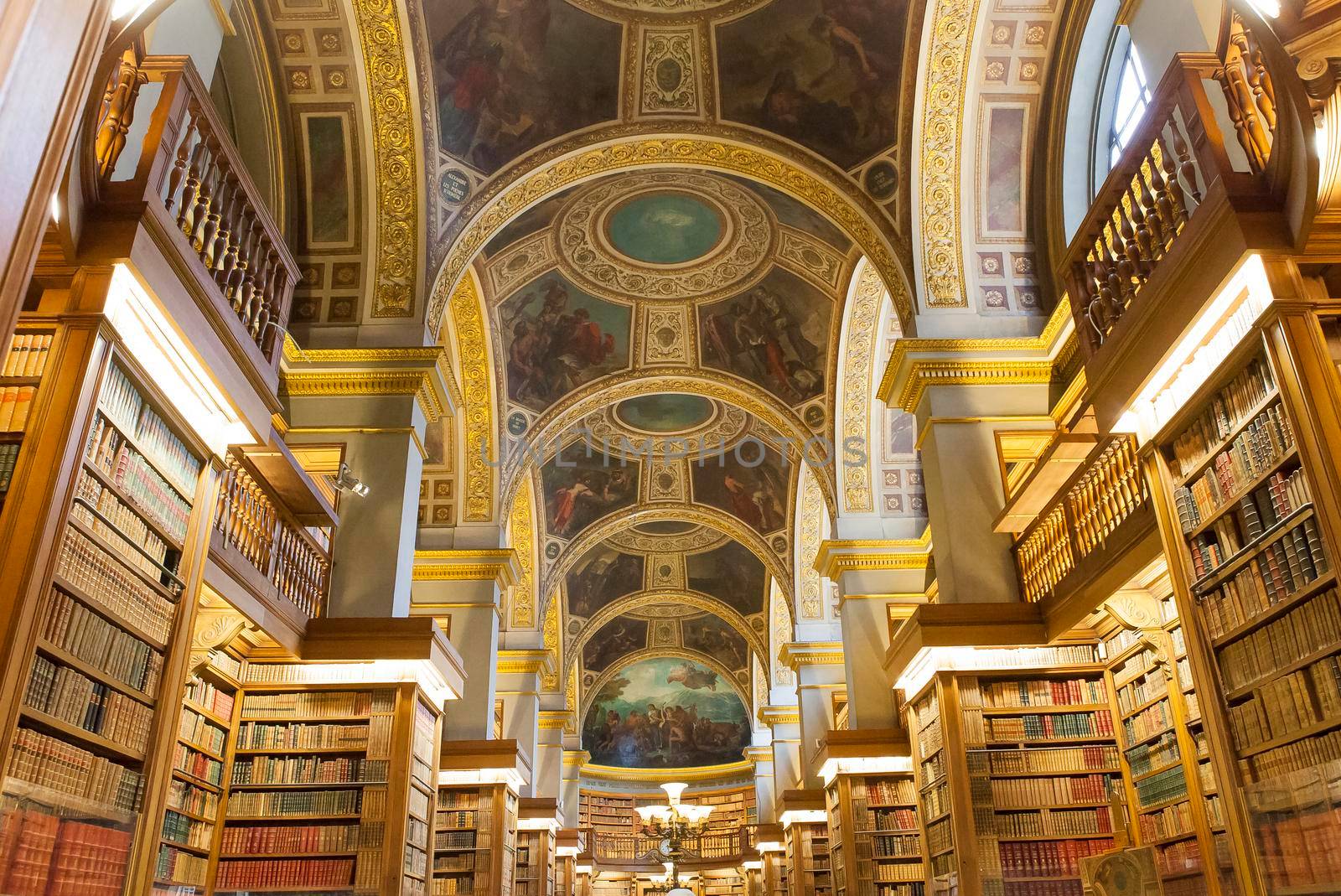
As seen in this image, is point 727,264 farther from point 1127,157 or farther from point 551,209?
point 1127,157

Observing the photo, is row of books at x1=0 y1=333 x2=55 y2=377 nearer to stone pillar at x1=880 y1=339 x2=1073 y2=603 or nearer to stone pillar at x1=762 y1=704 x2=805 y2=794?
stone pillar at x1=880 y1=339 x2=1073 y2=603

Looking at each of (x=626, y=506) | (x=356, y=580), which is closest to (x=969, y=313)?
(x=356, y=580)

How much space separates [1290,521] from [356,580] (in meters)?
7.54

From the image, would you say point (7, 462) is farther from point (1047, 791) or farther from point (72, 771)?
point (1047, 791)

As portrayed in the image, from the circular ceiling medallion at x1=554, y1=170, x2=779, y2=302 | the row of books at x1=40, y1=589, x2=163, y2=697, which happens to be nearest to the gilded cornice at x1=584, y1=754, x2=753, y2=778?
the circular ceiling medallion at x1=554, y1=170, x2=779, y2=302

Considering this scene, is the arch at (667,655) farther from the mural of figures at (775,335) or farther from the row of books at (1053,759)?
the row of books at (1053,759)

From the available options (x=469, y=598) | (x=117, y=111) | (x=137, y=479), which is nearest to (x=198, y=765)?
(x=137, y=479)

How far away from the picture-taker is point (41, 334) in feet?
15.7

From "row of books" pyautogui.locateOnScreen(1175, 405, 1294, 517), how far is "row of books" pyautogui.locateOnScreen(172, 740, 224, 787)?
22.7 feet

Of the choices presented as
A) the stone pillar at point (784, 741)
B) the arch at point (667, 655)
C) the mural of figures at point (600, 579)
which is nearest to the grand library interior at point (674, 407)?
the stone pillar at point (784, 741)

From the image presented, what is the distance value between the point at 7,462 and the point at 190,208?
1.82 metres

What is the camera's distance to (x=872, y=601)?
14.1 m

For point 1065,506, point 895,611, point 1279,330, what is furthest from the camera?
point 895,611

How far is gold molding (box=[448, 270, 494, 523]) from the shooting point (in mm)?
15383
